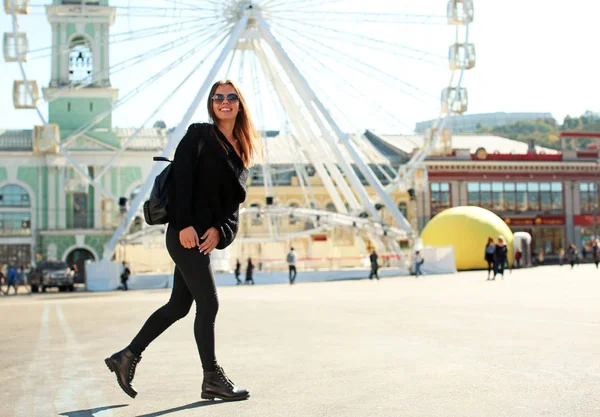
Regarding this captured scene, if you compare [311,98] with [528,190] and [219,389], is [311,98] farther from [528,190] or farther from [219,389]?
[528,190]

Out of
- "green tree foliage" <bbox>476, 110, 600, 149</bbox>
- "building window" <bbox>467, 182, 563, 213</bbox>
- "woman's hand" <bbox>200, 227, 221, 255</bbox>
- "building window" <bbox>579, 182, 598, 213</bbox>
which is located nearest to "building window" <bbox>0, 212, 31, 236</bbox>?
"building window" <bbox>467, 182, 563, 213</bbox>

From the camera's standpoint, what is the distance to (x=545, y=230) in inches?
3004

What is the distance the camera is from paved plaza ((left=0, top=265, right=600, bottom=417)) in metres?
5.73

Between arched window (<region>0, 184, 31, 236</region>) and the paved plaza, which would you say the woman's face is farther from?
arched window (<region>0, 184, 31, 236</region>)

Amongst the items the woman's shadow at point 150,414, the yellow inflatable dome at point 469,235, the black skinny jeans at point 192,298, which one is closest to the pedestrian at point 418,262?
the yellow inflatable dome at point 469,235

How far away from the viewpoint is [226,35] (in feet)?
119

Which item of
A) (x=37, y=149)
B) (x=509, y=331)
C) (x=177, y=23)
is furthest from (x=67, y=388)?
(x=37, y=149)

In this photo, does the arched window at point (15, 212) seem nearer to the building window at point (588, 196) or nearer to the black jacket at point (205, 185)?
the building window at point (588, 196)

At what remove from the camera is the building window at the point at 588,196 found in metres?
77.8

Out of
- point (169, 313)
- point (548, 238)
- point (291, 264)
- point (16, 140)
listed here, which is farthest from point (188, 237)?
point (548, 238)

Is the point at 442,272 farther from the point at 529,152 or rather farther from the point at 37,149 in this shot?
the point at 529,152

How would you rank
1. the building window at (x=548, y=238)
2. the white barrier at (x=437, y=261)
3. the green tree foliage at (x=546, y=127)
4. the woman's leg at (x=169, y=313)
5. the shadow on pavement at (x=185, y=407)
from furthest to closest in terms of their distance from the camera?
the green tree foliage at (x=546, y=127) → the building window at (x=548, y=238) → the white barrier at (x=437, y=261) → the woman's leg at (x=169, y=313) → the shadow on pavement at (x=185, y=407)

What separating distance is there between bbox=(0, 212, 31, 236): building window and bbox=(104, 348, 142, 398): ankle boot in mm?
61820

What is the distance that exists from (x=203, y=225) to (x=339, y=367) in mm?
2068
